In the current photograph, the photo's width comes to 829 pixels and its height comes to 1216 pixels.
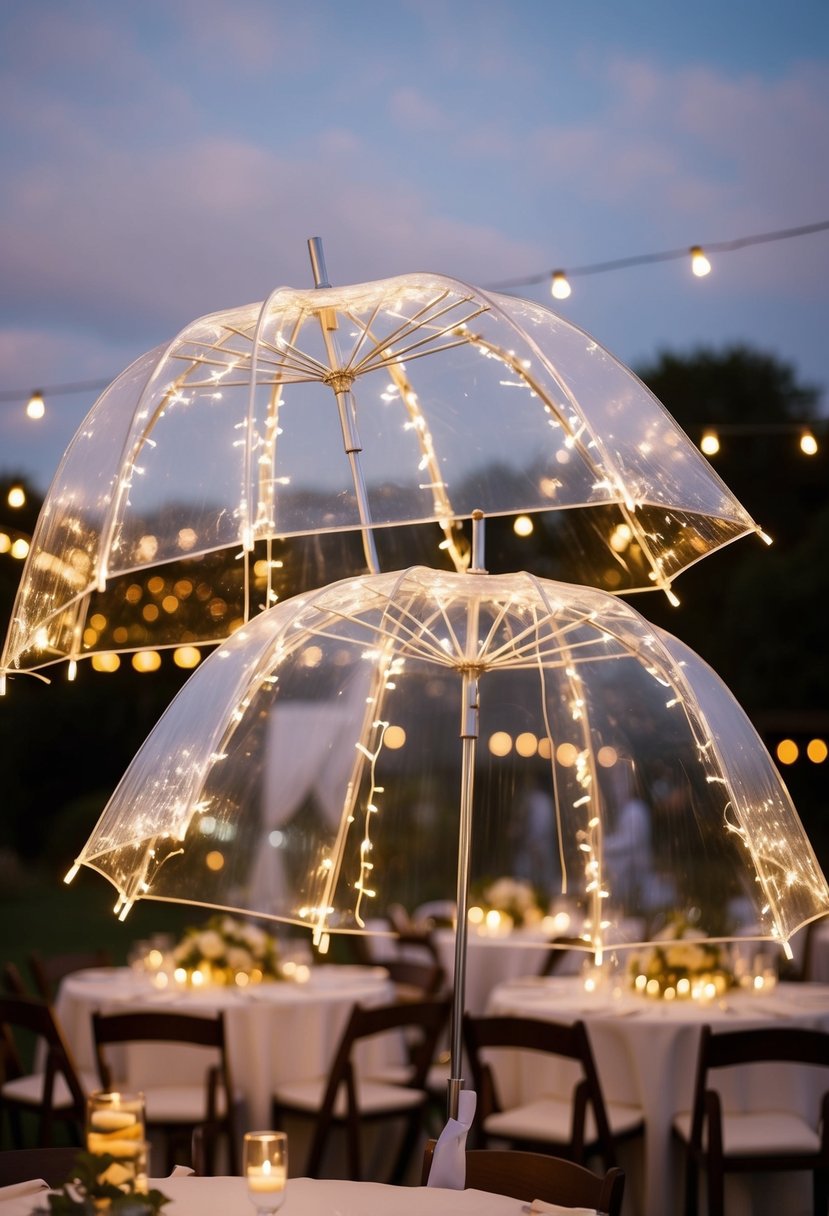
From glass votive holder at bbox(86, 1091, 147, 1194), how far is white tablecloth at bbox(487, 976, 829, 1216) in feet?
10.4

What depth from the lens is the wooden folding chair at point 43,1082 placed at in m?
5.10

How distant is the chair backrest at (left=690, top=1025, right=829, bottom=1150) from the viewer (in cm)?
452

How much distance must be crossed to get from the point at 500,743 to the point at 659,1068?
5.90ft

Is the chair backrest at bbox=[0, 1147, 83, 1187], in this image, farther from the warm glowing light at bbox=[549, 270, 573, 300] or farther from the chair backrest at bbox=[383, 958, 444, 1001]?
the warm glowing light at bbox=[549, 270, 573, 300]

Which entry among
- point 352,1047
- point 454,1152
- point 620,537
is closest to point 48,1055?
point 352,1047

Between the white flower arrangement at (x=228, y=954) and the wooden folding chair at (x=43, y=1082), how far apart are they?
659mm

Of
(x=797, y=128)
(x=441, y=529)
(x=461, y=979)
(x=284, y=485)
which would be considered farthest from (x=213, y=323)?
(x=797, y=128)

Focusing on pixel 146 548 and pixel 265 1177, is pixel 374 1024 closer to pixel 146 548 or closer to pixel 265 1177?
pixel 146 548

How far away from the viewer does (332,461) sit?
3.91 meters

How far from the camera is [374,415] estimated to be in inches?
158

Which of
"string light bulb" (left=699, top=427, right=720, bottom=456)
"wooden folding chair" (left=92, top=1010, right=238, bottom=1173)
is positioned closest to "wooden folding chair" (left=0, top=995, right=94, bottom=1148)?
"wooden folding chair" (left=92, top=1010, right=238, bottom=1173)

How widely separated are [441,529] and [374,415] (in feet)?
2.18

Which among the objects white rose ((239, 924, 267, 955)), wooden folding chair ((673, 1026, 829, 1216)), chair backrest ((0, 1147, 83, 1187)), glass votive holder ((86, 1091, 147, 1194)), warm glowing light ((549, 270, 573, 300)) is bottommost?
wooden folding chair ((673, 1026, 829, 1216))

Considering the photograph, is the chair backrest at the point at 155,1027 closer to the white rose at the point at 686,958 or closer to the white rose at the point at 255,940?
the white rose at the point at 255,940
